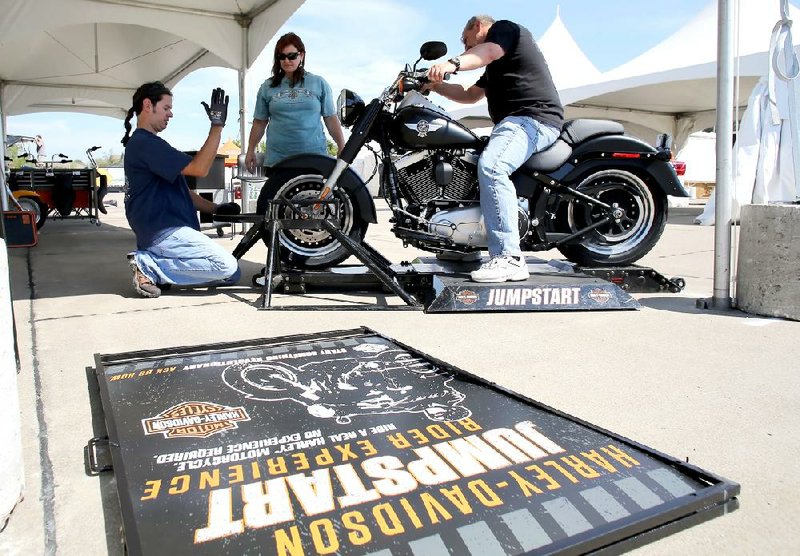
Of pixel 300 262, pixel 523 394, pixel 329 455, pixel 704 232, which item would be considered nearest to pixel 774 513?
pixel 523 394

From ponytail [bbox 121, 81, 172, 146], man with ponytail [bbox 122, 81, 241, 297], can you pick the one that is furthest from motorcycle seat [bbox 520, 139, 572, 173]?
ponytail [bbox 121, 81, 172, 146]

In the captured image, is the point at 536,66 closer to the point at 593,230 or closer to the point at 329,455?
the point at 593,230

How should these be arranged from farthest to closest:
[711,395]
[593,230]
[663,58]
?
[663,58] → [593,230] → [711,395]

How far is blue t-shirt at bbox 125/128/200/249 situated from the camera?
400cm

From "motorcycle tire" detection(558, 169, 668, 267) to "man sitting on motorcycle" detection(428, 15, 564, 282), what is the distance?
0.59 m

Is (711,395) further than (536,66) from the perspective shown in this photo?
No

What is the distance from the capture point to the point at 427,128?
152 inches

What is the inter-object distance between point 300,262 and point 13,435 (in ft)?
10.1

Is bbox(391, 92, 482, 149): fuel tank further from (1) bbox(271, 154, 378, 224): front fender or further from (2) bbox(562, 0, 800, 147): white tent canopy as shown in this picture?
(2) bbox(562, 0, 800, 147): white tent canopy

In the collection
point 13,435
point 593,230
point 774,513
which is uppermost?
point 593,230

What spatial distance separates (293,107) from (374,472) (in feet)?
12.3

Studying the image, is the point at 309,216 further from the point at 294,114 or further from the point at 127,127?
the point at 127,127

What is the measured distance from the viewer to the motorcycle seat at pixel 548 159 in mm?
4086

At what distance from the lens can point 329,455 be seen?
161 cm
